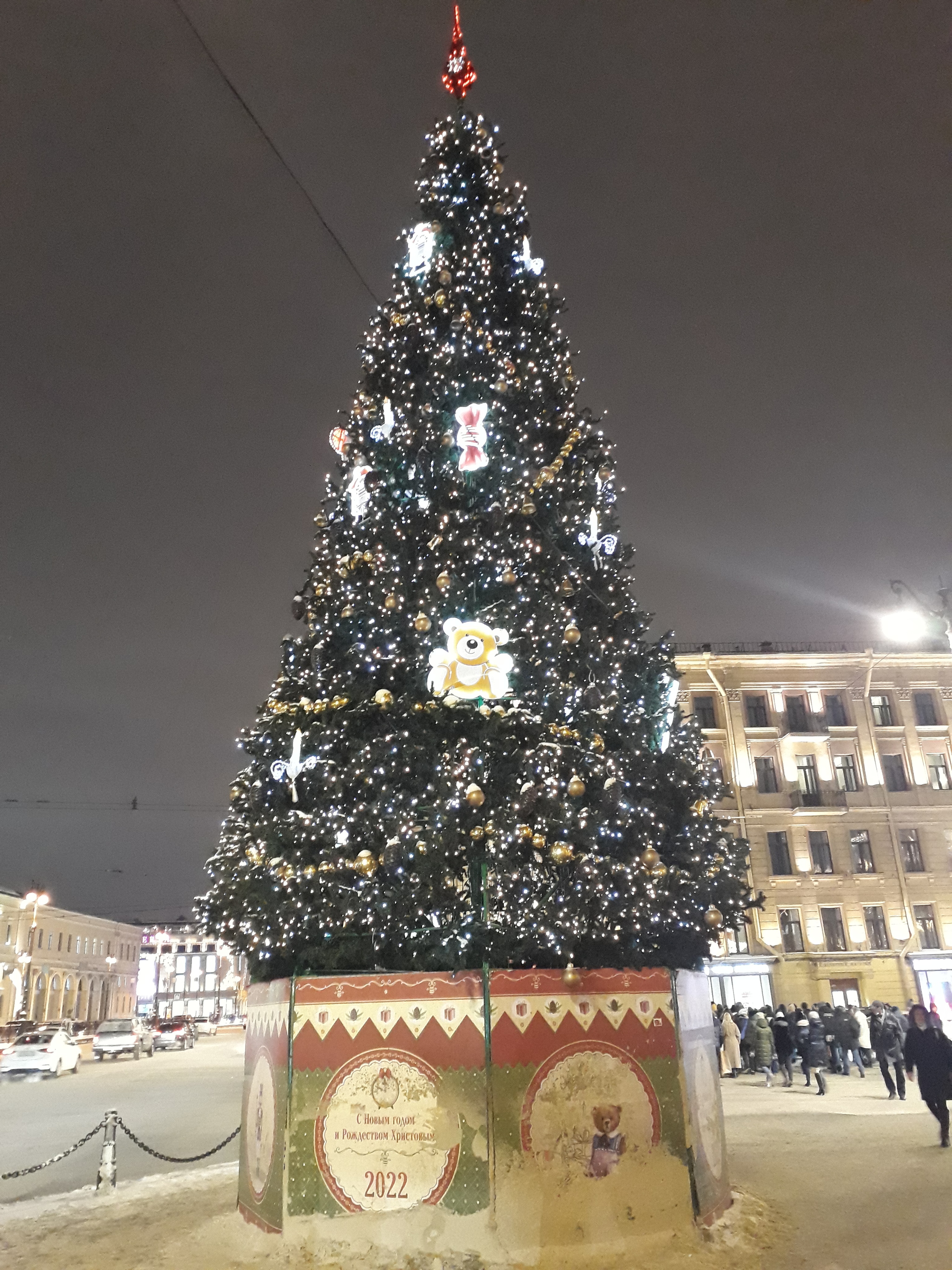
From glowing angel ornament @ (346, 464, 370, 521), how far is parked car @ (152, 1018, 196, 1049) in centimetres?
3762

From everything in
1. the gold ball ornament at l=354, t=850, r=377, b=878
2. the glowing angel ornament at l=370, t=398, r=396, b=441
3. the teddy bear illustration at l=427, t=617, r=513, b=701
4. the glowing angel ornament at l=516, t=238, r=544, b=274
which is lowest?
the gold ball ornament at l=354, t=850, r=377, b=878

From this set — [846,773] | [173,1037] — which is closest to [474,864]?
[846,773]

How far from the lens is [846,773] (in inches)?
1468

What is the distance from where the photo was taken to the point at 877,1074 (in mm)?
20922

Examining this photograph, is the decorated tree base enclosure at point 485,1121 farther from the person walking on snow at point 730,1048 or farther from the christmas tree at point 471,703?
the person walking on snow at point 730,1048

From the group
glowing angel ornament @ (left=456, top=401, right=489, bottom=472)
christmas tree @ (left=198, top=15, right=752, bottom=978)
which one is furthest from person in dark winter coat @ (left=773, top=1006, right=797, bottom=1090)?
glowing angel ornament @ (left=456, top=401, right=489, bottom=472)

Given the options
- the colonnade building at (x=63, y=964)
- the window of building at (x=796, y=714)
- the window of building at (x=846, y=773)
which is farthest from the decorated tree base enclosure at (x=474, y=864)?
the colonnade building at (x=63, y=964)

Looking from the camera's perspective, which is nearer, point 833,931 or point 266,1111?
point 266,1111

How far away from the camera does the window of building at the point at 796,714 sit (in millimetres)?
37312

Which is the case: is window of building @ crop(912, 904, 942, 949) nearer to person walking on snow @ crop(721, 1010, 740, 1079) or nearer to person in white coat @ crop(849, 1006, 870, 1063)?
person in white coat @ crop(849, 1006, 870, 1063)

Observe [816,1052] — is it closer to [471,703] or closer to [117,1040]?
[471,703]

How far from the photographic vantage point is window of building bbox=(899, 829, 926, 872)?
3578 centimetres

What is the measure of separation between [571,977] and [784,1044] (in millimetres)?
14057

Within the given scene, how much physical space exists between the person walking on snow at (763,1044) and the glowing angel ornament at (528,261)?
55.7 ft
